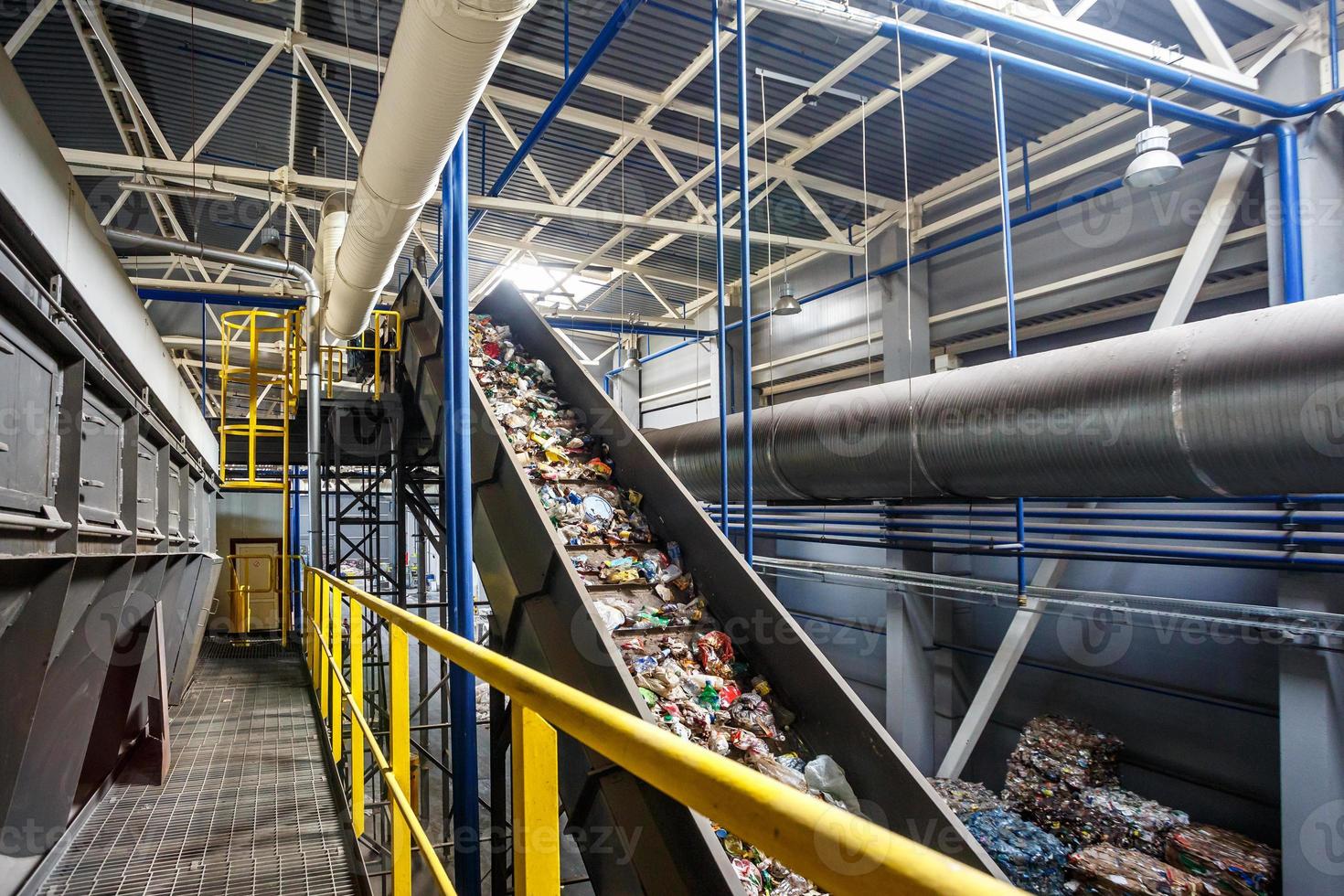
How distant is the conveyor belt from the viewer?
7.88ft

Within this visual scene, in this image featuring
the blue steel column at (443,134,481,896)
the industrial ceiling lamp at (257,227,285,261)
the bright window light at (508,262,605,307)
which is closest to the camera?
the blue steel column at (443,134,481,896)

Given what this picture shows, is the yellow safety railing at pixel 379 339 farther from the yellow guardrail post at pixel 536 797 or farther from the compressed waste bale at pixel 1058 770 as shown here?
the compressed waste bale at pixel 1058 770

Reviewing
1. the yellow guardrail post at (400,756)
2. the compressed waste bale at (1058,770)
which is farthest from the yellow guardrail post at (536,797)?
the compressed waste bale at (1058,770)

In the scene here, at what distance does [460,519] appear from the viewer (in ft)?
11.5

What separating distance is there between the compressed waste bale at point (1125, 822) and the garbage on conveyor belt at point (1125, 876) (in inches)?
10.4

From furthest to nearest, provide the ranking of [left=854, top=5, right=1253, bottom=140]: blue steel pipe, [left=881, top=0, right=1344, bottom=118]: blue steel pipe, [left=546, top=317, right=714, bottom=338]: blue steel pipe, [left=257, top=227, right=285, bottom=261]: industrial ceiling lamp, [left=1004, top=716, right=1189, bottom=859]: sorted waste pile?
[left=546, top=317, right=714, bottom=338]: blue steel pipe → [left=257, top=227, right=285, bottom=261]: industrial ceiling lamp → [left=1004, top=716, right=1189, bottom=859]: sorted waste pile → [left=854, top=5, right=1253, bottom=140]: blue steel pipe → [left=881, top=0, right=1344, bottom=118]: blue steel pipe

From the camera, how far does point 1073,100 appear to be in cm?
800

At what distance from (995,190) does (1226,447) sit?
22.4ft

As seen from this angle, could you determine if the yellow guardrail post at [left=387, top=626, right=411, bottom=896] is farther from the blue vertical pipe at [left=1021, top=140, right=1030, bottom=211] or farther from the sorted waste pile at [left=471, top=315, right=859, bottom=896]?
the blue vertical pipe at [left=1021, top=140, right=1030, bottom=211]

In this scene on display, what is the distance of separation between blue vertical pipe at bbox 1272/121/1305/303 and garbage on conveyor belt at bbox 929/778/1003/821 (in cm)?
534

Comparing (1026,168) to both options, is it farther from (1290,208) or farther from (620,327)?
(620,327)

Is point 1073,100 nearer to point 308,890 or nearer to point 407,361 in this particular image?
point 407,361

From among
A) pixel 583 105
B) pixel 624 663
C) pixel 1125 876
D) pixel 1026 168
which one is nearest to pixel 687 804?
pixel 624 663

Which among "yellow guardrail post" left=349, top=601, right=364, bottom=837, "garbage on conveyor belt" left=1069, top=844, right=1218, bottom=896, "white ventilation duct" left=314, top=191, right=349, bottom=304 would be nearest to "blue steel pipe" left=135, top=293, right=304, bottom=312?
"white ventilation duct" left=314, top=191, right=349, bottom=304
